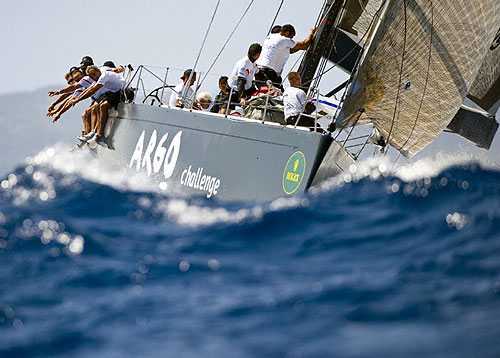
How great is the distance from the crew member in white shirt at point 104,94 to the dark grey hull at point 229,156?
998 mm

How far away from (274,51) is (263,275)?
4952mm

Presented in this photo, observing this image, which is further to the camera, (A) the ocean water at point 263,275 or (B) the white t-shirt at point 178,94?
(B) the white t-shirt at point 178,94

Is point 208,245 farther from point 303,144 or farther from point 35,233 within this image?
point 303,144

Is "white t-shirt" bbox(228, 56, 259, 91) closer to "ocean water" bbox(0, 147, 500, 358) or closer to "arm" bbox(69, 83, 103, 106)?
"arm" bbox(69, 83, 103, 106)

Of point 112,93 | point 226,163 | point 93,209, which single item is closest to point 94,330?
point 93,209

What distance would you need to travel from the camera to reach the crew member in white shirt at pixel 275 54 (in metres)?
8.71

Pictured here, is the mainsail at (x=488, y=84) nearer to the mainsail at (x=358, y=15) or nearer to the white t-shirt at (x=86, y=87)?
the mainsail at (x=358, y=15)

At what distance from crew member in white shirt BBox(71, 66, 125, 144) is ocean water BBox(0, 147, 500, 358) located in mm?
3871

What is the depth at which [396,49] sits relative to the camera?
22.3ft

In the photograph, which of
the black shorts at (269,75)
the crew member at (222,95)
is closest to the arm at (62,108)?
the crew member at (222,95)

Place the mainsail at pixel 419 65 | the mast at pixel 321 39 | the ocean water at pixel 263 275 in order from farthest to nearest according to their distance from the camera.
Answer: the mast at pixel 321 39 → the mainsail at pixel 419 65 → the ocean water at pixel 263 275

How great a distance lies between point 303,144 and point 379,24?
121 cm

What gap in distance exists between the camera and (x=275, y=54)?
28.7 ft

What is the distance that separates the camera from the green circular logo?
6.34 m
